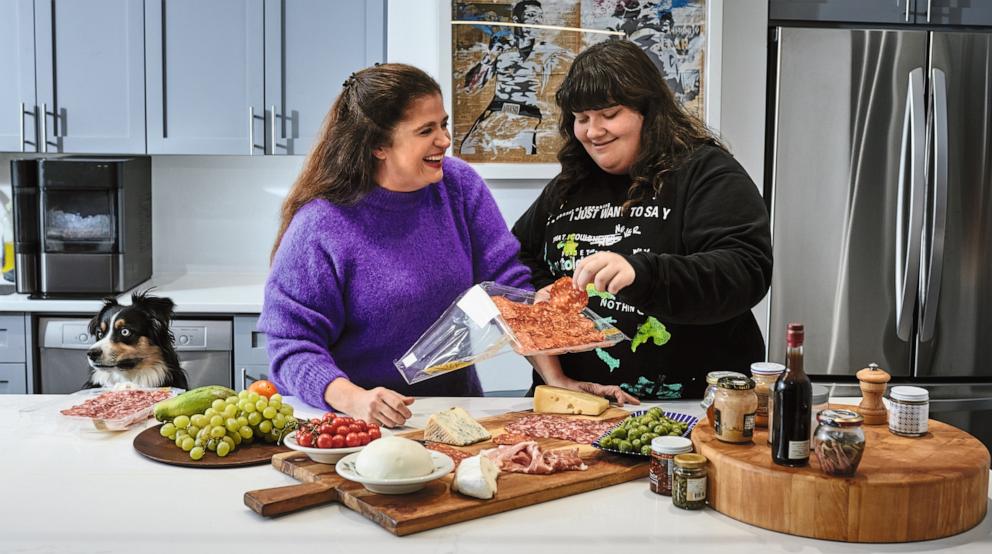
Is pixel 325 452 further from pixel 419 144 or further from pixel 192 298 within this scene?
pixel 192 298

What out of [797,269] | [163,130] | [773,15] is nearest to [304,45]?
[163,130]

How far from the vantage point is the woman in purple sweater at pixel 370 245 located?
2.23 m

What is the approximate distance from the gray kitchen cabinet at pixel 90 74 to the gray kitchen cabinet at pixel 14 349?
673 mm

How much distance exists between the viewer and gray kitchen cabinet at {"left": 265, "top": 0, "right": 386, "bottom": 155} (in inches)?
153

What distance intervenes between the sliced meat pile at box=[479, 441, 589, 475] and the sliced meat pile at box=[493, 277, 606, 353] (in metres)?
0.26

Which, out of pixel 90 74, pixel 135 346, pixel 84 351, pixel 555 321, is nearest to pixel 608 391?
pixel 555 321

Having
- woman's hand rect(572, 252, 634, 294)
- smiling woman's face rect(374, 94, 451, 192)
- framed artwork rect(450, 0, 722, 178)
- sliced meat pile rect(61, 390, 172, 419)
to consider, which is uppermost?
framed artwork rect(450, 0, 722, 178)

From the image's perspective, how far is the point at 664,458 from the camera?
→ 169cm

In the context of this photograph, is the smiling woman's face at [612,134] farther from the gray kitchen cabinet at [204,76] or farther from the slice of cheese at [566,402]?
the gray kitchen cabinet at [204,76]

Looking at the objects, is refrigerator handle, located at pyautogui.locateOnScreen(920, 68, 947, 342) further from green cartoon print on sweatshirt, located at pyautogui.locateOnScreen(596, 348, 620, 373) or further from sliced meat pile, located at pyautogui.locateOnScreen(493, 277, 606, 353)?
sliced meat pile, located at pyautogui.locateOnScreen(493, 277, 606, 353)

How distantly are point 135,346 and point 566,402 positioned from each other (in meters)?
1.44

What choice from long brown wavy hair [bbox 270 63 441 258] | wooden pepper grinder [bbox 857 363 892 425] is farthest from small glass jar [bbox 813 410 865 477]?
long brown wavy hair [bbox 270 63 441 258]

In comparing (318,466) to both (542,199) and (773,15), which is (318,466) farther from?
(773,15)

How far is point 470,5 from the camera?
3410mm
